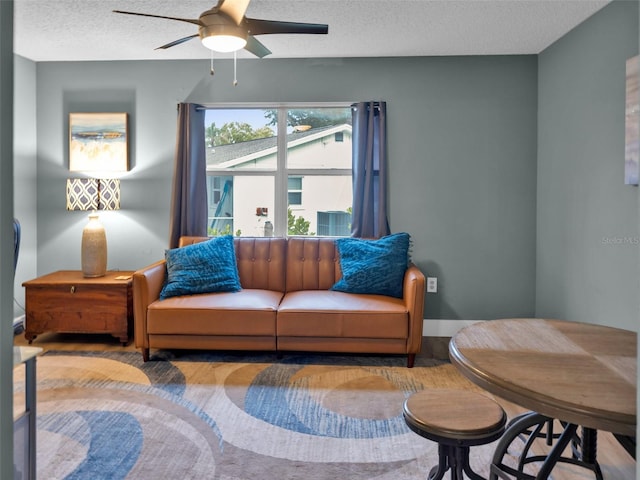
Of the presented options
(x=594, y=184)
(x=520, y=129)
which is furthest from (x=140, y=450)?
(x=520, y=129)

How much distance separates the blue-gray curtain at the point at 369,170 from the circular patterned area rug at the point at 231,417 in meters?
1.11

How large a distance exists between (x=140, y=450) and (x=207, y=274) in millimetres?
1629

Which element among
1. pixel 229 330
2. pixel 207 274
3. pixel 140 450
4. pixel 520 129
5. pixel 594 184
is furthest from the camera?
pixel 520 129

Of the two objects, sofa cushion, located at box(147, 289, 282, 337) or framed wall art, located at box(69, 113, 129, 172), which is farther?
framed wall art, located at box(69, 113, 129, 172)

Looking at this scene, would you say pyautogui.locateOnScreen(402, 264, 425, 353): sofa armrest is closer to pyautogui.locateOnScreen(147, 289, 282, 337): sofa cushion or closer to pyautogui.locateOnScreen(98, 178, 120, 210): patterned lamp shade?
pyautogui.locateOnScreen(147, 289, 282, 337): sofa cushion

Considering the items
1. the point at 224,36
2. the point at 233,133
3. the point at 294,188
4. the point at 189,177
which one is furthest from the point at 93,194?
the point at 224,36

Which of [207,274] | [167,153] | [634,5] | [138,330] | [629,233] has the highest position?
[634,5]

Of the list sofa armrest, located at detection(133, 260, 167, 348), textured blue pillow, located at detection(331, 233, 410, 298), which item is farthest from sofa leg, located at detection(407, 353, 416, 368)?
sofa armrest, located at detection(133, 260, 167, 348)

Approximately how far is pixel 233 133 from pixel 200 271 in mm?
1332

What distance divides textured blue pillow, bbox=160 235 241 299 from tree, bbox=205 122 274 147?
101 cm

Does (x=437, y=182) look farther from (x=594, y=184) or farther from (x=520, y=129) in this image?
(x=594, y=184)

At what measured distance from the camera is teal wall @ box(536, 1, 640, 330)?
9.40 ft

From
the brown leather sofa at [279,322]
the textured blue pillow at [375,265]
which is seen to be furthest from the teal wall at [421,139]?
the brown leather sofa at [279,322]

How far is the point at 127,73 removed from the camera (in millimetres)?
4367
